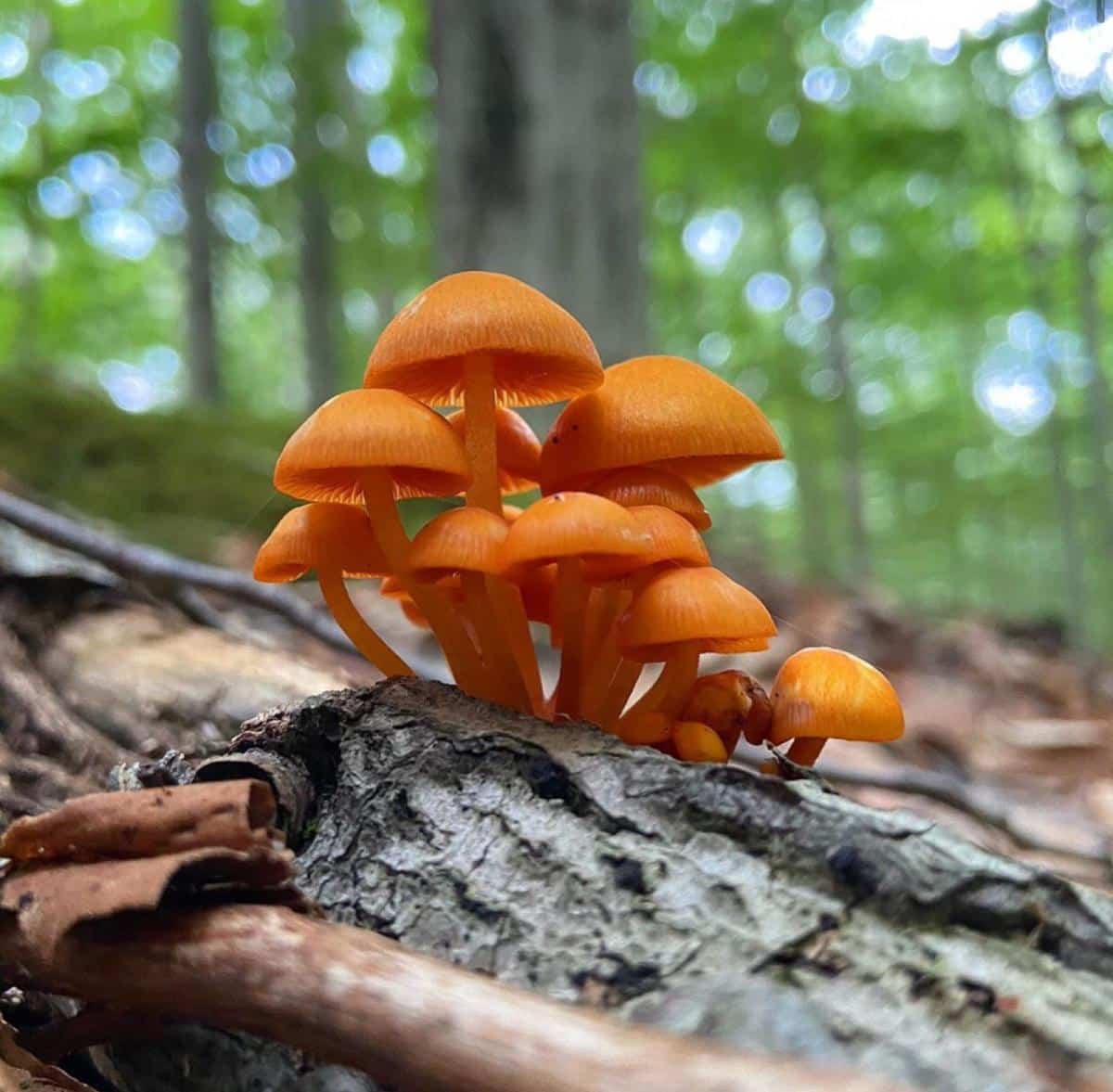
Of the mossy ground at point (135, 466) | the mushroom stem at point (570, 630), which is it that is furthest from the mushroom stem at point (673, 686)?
the mossy ground at point (135, 466)

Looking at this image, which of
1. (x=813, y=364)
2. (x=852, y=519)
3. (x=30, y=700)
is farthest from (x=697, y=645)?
(x=813, y=364)

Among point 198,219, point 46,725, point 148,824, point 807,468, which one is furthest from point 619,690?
point 807,468

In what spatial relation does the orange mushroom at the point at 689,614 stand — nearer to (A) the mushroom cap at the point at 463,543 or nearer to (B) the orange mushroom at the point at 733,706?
(B) the orange mushroom at the point at 733,706

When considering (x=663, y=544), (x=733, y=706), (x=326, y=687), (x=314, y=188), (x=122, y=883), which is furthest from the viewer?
(x=314, y=188)

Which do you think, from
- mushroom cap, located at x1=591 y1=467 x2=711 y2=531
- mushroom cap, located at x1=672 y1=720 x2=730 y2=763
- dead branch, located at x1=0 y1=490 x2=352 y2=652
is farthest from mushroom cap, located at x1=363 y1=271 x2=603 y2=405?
dead branch, located at x1=0 y1=490 x2=352 y2=652

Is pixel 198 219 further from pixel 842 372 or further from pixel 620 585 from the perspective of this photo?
pixel 620 585
